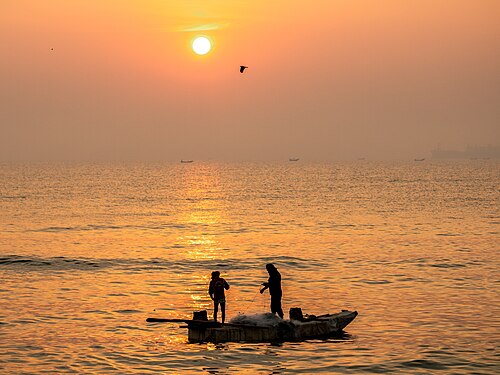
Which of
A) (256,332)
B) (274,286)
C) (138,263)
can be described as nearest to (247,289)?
(138,263)

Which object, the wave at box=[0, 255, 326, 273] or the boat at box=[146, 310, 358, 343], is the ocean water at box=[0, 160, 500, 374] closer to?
the wave at box=[0, 255, 326, 273]

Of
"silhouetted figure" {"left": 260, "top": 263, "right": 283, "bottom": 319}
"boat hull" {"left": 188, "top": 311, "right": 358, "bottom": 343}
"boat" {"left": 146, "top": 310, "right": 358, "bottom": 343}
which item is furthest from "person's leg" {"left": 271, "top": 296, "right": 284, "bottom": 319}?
"boat hull" {"left": 188, "top": 311, "right": 358, "bottom": 343}

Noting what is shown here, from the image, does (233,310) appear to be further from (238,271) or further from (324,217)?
(324,217)

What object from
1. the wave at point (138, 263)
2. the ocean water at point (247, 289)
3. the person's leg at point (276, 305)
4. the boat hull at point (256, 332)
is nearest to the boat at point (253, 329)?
the boat hull at point (256, 332)

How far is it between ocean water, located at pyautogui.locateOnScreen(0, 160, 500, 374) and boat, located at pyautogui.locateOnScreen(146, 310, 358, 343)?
15.4 inches

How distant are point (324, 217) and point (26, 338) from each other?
62.7 m

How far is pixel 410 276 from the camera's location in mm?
45031

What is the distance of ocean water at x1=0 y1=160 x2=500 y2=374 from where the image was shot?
88.3ft

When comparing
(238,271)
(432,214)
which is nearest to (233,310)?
(238,271)

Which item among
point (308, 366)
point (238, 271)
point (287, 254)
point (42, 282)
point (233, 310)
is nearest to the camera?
point (308, 366)

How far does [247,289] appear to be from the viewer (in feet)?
137

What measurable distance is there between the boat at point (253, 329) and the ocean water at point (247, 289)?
1.28 ft

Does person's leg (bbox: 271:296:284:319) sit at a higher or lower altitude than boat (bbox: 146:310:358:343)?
higher

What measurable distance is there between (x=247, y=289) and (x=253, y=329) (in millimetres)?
13192
